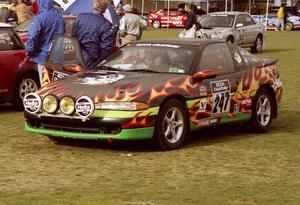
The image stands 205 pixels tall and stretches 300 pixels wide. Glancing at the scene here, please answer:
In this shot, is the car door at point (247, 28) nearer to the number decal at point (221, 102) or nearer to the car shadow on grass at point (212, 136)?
the car shadow on grass at point (212, 136)

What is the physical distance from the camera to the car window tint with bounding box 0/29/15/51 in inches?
541

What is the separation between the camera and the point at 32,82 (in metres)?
14.3

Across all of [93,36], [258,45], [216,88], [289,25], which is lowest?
[289,25]

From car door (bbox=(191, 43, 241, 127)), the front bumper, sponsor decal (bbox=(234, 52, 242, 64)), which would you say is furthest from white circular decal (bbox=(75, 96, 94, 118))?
sponsor decal (bbox=(234, 52, 242, 64))

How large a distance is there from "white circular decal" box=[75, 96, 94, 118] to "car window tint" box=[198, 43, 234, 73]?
171 cm

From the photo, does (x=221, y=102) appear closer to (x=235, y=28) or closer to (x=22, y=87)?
(x=22, y=87)

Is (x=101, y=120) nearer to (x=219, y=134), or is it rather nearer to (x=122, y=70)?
(x=122, y=70)

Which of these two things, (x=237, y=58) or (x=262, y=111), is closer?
(x=237, y=58)

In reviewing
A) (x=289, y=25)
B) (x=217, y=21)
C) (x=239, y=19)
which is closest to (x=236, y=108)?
(x=217, y=21)

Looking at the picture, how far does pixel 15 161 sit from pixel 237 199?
2947mm

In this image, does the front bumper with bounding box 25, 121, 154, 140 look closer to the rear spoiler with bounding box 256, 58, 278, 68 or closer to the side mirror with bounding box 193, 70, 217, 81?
the side mirror with bounding box 193, 70, 217, 81

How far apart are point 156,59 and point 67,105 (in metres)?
1.50

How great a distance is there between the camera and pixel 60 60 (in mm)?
12055

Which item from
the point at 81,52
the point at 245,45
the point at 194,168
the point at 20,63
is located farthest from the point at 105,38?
the point at 245,45
